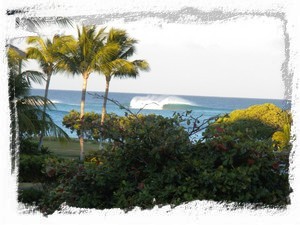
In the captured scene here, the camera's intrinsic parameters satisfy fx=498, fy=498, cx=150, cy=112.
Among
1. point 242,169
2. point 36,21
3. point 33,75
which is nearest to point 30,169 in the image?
point 33,75

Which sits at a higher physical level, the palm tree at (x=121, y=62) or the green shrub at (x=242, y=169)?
the palm tree at (x=121, y=62)

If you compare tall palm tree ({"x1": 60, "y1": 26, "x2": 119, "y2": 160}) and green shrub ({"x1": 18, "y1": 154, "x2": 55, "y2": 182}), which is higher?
tall palm tree ({"x1": 60, "y1": 26, "x2": 119, "y2": 160})

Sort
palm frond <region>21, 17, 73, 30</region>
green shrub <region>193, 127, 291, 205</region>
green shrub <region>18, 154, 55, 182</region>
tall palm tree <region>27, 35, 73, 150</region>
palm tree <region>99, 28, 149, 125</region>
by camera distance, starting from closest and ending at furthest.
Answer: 1. green shrub <region>193, 127, 291, 205</region>
2. palm frond <region>21, 17, 73, 30</region>
3. green shrub <region>18, 154, 55, 182</region>
4. tall palm tree <region>27, 35, 73, 150</region>
5. palm tree <region>99, 28, 149, 125</region>

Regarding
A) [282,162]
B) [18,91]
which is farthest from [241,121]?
[282,162]

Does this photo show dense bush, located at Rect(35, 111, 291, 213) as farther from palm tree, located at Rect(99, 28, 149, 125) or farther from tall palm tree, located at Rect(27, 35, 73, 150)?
palm tree, located at Rect(99, 28, 149, 125)

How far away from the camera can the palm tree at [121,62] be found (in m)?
28.9

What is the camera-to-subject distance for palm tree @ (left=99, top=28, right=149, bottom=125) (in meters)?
28.9

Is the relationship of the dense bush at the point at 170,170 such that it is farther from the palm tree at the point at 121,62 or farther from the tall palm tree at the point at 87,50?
the palm tree at the point at 121,62

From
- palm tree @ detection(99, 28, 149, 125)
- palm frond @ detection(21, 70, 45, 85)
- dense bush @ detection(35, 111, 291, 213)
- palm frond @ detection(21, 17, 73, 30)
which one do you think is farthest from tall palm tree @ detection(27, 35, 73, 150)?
dense bush @ detection(35, 111, 291, 213)

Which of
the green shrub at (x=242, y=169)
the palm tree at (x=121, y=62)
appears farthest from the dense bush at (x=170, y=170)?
the palm tree at (x=121, y=62)

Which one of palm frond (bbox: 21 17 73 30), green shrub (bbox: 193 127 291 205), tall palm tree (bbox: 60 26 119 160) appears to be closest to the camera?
green shrub (bbox: 193 127 291 205)

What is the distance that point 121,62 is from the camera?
2902 cm

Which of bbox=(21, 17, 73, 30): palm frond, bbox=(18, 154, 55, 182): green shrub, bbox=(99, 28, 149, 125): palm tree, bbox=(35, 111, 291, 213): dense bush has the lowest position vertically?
bbox=(18, 154, 55, 182): green shrub

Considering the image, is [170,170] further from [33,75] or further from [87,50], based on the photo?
[87,50]
